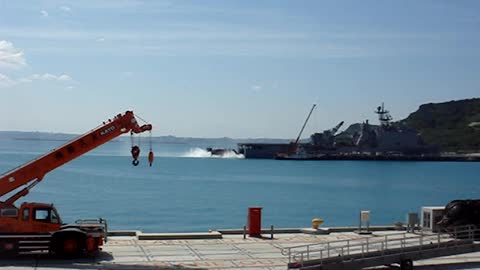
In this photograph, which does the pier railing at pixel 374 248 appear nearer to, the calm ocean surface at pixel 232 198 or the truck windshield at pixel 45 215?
the truck windshield at pixel 45 215

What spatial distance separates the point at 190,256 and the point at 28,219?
5.91m

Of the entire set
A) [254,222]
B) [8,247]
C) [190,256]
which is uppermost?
[254,222]

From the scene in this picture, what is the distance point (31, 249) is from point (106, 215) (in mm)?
55145

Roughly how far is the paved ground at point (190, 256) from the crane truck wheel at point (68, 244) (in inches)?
15.3

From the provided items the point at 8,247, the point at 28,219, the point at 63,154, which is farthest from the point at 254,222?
the point at 8,247

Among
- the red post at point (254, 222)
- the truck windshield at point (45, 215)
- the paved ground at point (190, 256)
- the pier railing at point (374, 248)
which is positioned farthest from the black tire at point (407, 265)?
the truck windshield at point (45, 215)

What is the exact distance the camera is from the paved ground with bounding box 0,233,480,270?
22.6m

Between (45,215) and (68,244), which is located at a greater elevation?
(45,215)

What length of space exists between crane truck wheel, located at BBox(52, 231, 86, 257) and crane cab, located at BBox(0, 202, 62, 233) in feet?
2.36

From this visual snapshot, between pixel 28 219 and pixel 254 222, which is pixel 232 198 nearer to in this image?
pixel 254 222

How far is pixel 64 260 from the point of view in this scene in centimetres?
2325

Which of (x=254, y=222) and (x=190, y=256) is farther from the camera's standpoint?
(x=254, y=222)

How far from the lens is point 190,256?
2484 centimetres

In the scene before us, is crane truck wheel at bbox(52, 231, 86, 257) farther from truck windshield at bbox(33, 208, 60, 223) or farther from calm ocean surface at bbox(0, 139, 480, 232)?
calm ocean surface at bbox(0, 139, 480, 232)
